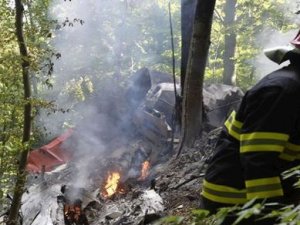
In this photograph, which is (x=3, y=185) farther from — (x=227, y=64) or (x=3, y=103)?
(x=227, y=64)

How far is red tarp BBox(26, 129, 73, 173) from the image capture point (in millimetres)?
17000

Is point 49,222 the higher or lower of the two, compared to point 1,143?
lower

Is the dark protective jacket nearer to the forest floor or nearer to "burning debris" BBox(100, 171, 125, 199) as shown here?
the forest floor

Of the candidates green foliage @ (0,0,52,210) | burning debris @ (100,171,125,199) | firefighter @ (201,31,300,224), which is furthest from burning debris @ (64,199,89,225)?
firefighter @ (201,31,300,224)

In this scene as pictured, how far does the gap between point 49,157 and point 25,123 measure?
9.15 m

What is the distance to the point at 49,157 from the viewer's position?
57.1 feet

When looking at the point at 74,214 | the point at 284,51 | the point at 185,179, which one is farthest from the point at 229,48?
the point at 284,51

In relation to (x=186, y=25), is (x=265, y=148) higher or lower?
lower

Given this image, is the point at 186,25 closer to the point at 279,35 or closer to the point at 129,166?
the point at 129,166

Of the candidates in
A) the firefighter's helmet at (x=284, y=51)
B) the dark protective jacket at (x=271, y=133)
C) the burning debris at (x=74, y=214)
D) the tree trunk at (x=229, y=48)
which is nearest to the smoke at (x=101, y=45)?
the tree trunk at (x=229, y=48)

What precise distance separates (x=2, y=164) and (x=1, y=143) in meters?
0.63

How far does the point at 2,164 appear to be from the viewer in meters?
8.58

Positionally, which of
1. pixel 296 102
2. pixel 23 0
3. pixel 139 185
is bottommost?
pixel 139 185

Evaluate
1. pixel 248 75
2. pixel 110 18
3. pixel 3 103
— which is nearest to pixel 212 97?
pixel 3 103
